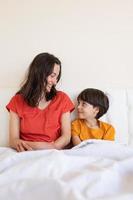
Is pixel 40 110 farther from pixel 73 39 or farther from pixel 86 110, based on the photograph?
pixel 73 39

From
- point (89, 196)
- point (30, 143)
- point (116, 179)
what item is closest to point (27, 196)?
point (89, 196)

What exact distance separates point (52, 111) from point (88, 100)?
0.20 meters

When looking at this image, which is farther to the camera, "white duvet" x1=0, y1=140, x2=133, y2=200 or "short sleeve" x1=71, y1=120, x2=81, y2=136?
"short sleeve" x1=71, y1=120, x2=81, y2=136

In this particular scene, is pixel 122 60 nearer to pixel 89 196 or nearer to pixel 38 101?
pixel 38 101

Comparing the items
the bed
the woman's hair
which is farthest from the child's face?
the bed

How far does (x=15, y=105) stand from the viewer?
1.59 metres

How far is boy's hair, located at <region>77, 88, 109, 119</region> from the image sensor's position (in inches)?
62.2

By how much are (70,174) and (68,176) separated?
0.07 feet

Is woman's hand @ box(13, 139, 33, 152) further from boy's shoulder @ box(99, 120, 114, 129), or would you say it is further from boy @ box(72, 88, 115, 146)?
boy's shoulder @ box(99, 120, 114, 129)

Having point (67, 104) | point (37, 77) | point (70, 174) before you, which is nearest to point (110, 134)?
point (67, 104)

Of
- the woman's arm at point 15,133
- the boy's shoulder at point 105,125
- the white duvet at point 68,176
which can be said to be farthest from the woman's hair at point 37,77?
the white duvet at point 68,176

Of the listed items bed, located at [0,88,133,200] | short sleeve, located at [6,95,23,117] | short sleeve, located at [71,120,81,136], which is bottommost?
short sleeve, located at [71,120,81,136]

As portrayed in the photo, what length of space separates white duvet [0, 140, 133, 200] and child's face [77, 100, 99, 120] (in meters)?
0.38

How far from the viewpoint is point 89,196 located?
0.75m
